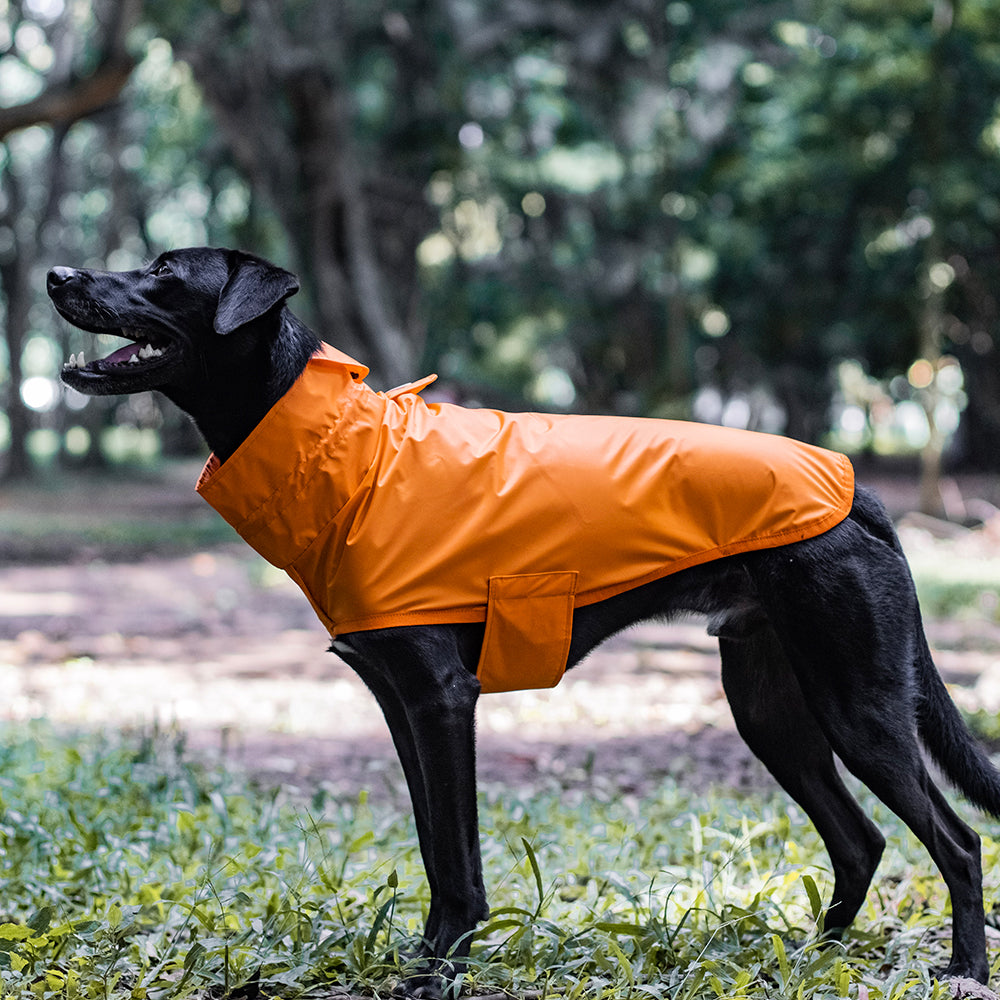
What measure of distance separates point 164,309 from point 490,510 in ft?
3.37

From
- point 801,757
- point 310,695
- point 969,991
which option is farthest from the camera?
point 310,695

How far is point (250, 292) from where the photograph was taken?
3.11 m

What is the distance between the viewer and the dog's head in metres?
3.13

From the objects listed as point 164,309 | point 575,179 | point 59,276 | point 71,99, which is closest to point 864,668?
point 164,309

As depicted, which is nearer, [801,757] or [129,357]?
[129,357]

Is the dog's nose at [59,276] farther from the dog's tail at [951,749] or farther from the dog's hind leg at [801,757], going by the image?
the dog's tail at [951,749]

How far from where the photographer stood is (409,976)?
3.19 metres

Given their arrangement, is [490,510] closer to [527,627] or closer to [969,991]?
[527,627]

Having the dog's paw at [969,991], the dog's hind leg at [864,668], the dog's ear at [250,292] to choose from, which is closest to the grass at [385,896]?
the dog's paw at [969,991]

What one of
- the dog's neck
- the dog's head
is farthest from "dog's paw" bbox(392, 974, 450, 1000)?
the dog's head

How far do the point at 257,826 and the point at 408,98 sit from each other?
14579 millimetres

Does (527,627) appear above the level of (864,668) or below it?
above

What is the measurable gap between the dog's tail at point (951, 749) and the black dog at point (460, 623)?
85mm

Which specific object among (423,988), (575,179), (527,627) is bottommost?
(423,988)
